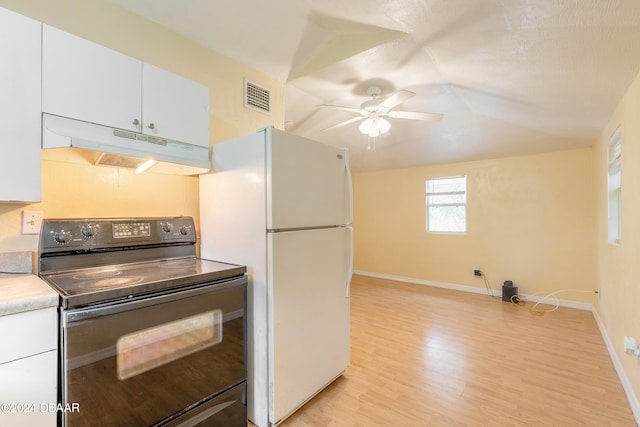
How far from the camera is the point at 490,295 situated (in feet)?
15.1

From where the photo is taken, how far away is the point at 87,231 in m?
1.57

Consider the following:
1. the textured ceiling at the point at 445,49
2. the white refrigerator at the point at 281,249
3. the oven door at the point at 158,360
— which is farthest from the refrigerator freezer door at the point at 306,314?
the textured ceiling at the point at 445,49

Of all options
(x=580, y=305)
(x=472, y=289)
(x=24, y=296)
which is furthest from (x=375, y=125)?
(x=580, y=305)

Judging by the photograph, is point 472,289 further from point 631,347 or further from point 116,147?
point 116,147

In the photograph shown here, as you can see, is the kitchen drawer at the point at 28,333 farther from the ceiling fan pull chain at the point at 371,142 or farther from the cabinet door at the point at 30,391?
the ceiling fan pull chain at the point at 371,142

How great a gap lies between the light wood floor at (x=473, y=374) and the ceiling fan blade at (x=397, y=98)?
224 cm

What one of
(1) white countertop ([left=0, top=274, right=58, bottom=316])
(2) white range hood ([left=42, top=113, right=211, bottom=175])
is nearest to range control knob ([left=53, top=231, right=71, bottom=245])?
(1) white countertop ([left=0, top=274, right=58, bottom=316])

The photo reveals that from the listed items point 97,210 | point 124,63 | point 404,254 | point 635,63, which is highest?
point 635,63

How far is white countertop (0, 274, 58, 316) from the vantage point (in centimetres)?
97

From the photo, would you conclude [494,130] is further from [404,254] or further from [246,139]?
[246,139]

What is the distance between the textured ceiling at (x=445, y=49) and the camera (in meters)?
1.54

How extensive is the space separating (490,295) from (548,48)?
3884 millimetres

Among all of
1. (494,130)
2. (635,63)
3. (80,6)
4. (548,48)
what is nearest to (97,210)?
(80,6)

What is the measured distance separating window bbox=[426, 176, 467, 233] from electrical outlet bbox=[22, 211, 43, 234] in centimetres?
512
